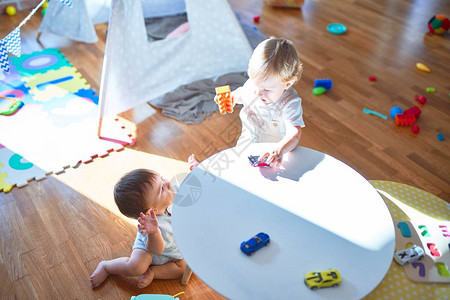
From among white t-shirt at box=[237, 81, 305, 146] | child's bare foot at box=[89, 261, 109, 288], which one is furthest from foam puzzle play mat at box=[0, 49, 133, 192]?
white t-shirt at box=[237, 81, 305, 146]

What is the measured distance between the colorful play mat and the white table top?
0.19 metres

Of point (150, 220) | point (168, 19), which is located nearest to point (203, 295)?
point (150, 220)

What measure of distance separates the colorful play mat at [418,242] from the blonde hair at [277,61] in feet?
2.03

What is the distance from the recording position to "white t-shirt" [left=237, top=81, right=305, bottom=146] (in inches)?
55.0

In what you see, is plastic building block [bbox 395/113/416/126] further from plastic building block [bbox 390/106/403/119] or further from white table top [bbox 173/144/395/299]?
white table top [bbox 173/144/395/299]

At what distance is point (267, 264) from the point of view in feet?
3.48

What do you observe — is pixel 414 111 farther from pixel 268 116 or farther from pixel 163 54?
pixel 163 54

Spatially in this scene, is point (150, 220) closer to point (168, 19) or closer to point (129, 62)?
point (129, 62)

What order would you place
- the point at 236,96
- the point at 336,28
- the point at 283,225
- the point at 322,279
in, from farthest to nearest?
the point at 336,28 → the point at 236,96 → the point at 283,225 → the point at 322,279

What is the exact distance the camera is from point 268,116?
1488 mm

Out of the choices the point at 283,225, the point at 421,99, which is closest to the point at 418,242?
the point at 283,225

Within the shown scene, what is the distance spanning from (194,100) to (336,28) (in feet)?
4.32

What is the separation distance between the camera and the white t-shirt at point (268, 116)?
140 centimetres

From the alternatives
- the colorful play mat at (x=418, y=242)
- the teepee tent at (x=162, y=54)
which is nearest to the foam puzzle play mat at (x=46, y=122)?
the teepee tent at (x=162, y=54)
